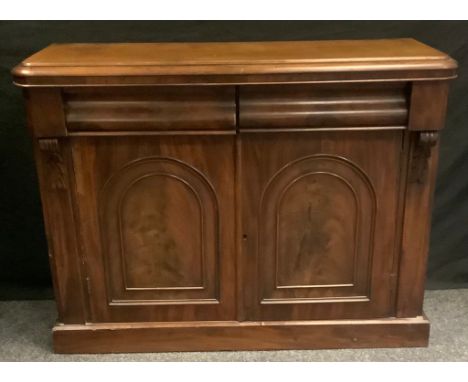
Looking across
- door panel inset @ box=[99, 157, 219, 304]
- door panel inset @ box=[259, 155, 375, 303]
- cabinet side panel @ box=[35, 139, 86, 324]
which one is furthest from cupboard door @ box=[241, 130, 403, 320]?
cabinet side panel @ box=[35, 139, 86, 324]

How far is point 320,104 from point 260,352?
0.88 meters

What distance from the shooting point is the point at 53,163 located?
5.94ft

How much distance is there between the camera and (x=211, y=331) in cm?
202

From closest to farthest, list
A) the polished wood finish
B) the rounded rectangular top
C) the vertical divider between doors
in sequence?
the rounded rectangular top
the vertical divider between doors
the polished wood finish

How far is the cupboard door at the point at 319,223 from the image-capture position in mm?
1816

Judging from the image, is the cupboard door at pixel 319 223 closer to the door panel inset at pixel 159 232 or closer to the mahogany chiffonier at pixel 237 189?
the mahogany chiffonier at pixel 237 189

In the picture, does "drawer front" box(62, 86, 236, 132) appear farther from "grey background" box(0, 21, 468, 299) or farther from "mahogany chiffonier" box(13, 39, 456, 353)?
"grey background" box(0, 21, 468, 299)

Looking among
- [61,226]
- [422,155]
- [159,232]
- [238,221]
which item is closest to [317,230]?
[238,221]

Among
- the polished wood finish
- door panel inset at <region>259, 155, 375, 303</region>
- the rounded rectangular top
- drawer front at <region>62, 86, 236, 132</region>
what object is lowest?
the polished wood finish

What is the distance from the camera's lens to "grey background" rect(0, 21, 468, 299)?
7.23ft

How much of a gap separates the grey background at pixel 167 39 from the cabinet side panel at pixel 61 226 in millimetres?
512

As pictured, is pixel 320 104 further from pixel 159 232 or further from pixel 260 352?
pixel 260 352

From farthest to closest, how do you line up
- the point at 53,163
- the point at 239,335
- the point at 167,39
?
1. the point at 167,39
2. the point at 239,335
3. the point at 53,163

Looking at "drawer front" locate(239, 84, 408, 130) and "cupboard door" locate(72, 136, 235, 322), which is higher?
"drawer front" locate(239, 84, 408, 130)
